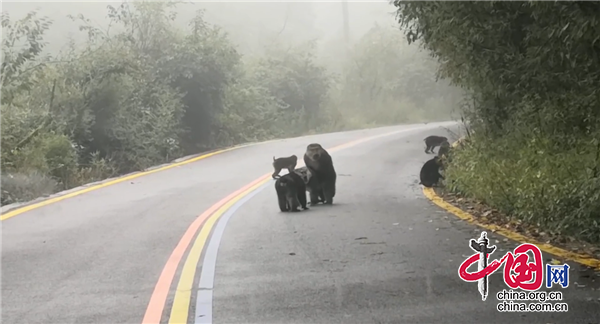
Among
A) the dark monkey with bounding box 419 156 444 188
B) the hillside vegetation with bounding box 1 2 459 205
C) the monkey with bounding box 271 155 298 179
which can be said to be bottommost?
the dark monkey with bounding box 419 156 444 188

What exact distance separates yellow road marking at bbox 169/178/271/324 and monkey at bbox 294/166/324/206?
59.7 inches

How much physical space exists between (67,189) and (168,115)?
674 cm

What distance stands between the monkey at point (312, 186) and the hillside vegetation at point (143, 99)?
16.9ft

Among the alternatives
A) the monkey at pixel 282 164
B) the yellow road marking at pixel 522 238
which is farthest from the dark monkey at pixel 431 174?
the monkey at pixel 282 164

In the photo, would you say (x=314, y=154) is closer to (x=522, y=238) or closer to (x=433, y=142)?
(x=522, y=238)

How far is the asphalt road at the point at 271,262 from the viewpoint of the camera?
6.04 metres

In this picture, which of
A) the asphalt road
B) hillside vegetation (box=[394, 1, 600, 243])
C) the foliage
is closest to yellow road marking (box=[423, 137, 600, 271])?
the asphalt road

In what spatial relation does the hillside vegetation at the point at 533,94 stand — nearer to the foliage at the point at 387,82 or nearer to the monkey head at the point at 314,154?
the monkey head at the point at 314,154

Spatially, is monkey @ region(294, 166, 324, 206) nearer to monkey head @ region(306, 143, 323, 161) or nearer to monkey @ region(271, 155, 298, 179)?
monkey head @ region(306, 143, 323, 161)

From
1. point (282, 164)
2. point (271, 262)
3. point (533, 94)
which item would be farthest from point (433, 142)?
point (271, 262)

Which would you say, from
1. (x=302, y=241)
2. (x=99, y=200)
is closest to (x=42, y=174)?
(x=99, y=200)

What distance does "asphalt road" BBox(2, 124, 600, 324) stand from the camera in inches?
238

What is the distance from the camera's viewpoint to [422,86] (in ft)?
128

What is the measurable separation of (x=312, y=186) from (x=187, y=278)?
5.20 metres
